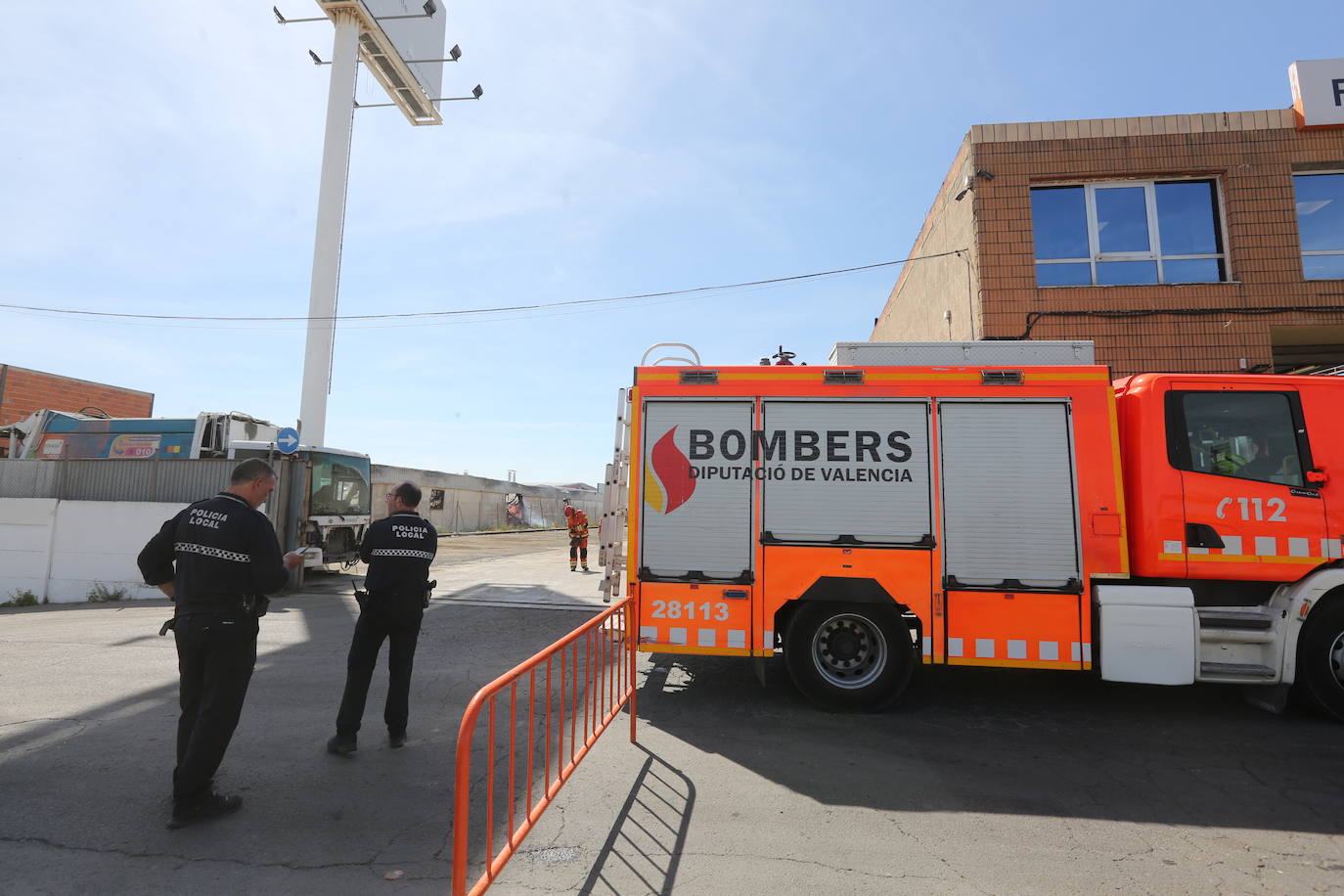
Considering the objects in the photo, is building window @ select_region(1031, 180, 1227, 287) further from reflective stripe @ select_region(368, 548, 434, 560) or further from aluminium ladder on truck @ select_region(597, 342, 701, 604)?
reflective stripe @ select_region(368, 548, 434, 560)

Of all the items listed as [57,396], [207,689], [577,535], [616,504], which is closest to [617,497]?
[616,504]

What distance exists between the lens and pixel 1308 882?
319cm

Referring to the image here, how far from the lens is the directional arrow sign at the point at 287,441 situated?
42.3 ft

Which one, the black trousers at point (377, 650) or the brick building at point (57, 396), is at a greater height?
the brick building at point (57, 396)

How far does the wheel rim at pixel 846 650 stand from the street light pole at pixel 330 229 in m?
17.7

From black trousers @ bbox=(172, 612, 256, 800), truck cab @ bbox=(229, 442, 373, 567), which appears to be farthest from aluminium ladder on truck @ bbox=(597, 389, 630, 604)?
truck cab @ bbox=(229, 442, 373, 567)

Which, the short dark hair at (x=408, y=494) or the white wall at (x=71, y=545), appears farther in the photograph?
the white wall at (x=71, y=545)

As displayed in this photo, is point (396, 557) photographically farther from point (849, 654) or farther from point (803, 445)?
point (849, 654)

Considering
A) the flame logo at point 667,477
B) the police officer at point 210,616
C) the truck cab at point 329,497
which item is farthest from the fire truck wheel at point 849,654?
the truck cab at point 329,497

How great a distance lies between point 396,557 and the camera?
15.3 feet

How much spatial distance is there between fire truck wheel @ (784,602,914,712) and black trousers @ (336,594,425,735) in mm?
2934

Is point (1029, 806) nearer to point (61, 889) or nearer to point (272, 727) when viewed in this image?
point (61, 889)

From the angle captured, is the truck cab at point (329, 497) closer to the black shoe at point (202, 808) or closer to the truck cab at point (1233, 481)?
the black shoe at point (202, 808)

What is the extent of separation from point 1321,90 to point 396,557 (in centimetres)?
1513
